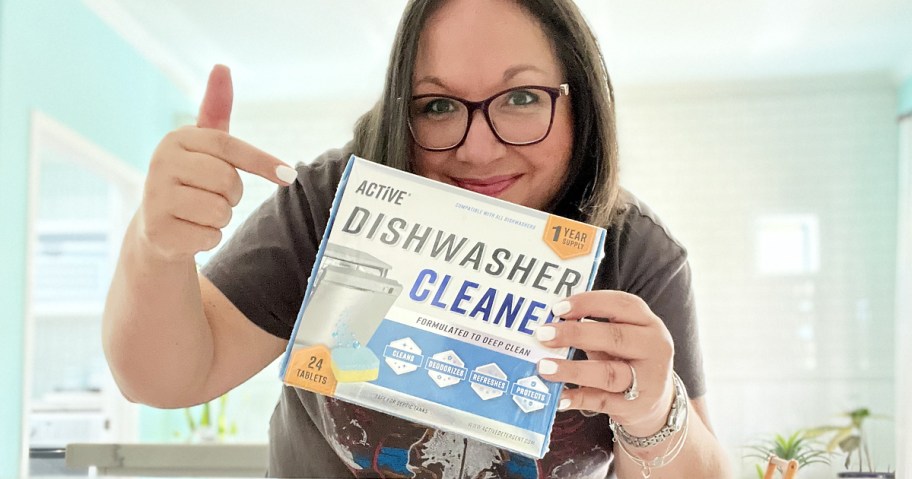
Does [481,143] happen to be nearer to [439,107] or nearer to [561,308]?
[439,107]

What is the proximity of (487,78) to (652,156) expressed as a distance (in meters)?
2.38

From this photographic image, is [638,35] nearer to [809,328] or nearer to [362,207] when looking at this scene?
[809,328]

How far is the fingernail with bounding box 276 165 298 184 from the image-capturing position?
417 mm

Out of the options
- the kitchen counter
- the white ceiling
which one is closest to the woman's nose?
the kitchen counter

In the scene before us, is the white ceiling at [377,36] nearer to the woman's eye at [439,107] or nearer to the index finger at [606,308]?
the woman's eye at [439,107]

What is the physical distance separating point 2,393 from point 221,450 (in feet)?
4.34

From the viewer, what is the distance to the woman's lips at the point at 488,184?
1.76 feet

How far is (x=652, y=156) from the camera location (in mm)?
2795

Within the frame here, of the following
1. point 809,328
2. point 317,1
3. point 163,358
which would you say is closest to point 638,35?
point 317,1

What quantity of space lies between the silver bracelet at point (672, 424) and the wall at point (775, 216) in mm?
2344

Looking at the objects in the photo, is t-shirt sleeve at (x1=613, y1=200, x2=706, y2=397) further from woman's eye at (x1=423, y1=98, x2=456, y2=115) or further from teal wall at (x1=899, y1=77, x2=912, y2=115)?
teal wall at (x1=899, y1=77, x2=912, y2=115)

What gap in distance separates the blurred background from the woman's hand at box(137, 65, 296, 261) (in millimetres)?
1308

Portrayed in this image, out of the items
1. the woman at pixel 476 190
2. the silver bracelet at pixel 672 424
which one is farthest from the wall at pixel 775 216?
the silver bracelet at pixel 672 424

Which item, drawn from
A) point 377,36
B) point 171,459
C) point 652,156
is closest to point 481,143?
point 171,459
